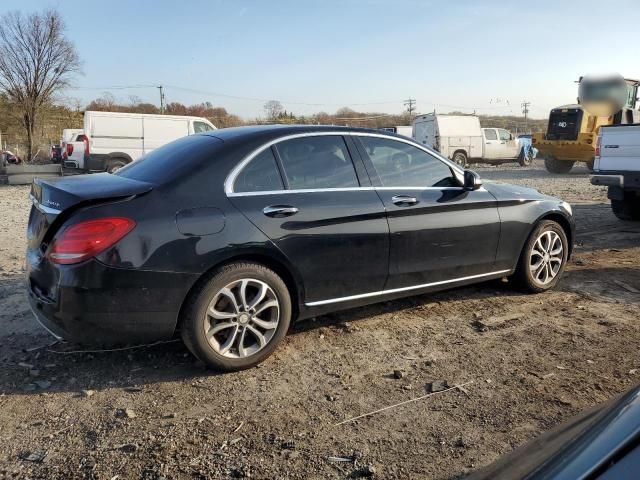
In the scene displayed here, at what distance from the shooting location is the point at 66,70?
30719mm

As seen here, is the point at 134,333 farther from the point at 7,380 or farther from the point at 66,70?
the point at 66,70

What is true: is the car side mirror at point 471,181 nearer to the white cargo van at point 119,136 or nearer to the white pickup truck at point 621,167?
the white pickup truck at point 621,167

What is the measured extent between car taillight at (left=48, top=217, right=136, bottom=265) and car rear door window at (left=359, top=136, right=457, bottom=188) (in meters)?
1.96

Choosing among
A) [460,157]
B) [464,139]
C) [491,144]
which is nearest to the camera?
[464,139]

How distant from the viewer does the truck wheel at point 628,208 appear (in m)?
8.84

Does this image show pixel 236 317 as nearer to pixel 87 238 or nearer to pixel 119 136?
pixel 87 238

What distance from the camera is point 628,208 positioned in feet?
29.1

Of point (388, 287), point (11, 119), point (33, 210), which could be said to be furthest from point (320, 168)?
point (11, 119)

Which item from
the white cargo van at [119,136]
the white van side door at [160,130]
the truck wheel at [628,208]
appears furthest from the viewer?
the white van side door at [160,130]

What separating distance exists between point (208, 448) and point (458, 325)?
2.36 m

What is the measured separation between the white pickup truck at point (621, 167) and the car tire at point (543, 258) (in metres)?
3.90

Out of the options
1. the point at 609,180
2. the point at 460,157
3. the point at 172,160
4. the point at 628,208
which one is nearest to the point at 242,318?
the point at 172,160

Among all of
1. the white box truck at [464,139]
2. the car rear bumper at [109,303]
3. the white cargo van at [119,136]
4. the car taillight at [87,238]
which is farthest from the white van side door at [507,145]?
the car taillight at [87,238]

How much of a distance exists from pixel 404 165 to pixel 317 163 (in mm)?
811
